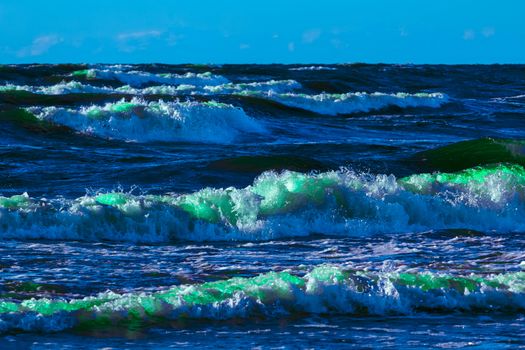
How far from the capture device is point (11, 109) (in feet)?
80.5

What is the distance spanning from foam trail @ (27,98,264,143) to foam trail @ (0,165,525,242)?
10202 millimetres

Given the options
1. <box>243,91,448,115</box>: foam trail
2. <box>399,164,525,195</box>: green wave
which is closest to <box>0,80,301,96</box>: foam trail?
<box>243,91,448,115</box>: foam trail

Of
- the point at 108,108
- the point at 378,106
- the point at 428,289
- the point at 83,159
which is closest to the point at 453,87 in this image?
the point at 378,106

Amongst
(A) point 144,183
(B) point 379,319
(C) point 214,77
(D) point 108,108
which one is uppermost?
(C) point 214,77

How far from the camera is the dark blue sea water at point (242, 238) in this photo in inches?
284

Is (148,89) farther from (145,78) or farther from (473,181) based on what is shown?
(473,181)

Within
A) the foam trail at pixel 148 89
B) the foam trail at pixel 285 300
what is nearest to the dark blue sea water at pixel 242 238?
the foam trail at pixel 285 300

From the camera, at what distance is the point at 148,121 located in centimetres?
2384

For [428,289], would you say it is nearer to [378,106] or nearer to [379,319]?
[379,319]

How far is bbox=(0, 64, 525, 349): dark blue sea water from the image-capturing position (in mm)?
7219

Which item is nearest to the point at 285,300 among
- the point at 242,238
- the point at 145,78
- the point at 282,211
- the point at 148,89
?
the point at 242,238

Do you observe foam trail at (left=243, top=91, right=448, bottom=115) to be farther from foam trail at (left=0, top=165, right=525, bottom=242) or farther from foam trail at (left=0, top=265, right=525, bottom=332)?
foam trail at (left=0, top=265, right=525, bottom=332)

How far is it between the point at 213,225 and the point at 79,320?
15.4 feet

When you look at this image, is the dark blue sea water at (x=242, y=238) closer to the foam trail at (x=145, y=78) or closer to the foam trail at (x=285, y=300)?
the foam trail at (x=285, y=300)
